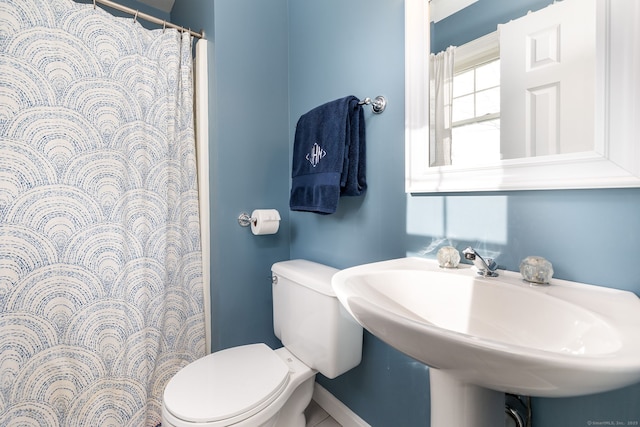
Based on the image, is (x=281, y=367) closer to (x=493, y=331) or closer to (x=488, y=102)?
(x=493, y=331)

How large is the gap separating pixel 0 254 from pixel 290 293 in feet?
3.50

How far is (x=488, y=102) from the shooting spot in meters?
0.83

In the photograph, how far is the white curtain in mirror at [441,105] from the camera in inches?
Answer: 36.1

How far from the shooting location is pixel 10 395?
1063 mm

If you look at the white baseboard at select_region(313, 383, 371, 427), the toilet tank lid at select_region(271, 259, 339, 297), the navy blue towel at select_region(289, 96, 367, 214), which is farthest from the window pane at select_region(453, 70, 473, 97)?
the white baseboard at select_region(313, 383, 371, 427)

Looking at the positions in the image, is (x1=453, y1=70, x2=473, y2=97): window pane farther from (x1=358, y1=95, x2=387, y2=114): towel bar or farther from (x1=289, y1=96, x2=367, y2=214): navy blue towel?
(x1=289, y1=96, x2=367, y2=214): navy blue towel

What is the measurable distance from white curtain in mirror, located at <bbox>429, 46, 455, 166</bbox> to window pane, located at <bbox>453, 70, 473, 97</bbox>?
0.01 metres

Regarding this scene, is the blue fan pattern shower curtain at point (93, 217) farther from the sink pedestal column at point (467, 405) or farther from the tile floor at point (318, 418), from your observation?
the sink pedestal column at point (467, 405)

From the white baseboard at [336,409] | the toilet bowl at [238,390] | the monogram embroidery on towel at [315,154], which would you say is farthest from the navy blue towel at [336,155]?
the white baseboard at [336,409]

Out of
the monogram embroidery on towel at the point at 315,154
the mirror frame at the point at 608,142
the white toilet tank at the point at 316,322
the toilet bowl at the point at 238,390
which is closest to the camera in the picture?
the mirror frame at the point at 608,142

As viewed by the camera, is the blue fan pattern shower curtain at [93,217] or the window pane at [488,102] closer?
the window pane at [488,102]

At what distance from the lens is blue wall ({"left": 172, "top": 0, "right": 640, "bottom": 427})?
65 centimetres

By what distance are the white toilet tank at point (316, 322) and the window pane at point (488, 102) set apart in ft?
2.45

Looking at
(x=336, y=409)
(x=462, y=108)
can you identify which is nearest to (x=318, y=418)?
(x=336, y=409)
